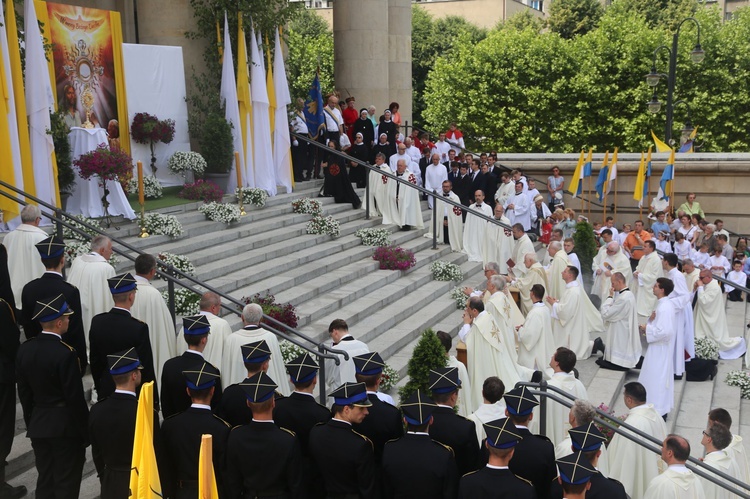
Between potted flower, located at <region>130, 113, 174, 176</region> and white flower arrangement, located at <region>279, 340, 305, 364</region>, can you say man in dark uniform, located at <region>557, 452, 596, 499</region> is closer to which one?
white flower arrangement, located at <region>279, 340, 305, 364</region>

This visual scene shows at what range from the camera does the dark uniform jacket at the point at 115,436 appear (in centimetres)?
582

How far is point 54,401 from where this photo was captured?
6.50 metres

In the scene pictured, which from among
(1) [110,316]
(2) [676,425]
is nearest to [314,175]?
(2) [676,425]

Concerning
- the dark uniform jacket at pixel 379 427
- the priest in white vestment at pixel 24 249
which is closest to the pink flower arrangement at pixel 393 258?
the priest in white vestment at pixel 24 249

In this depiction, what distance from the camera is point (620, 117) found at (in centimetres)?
3278

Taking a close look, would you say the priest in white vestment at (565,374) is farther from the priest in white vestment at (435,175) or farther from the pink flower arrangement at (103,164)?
the priest in white vestment at (435,175)

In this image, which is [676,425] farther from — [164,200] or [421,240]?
[164,200]

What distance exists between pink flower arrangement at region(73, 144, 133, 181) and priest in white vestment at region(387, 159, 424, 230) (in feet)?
21.5

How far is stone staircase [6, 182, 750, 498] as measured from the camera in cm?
1208

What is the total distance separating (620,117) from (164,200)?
76.3 ft

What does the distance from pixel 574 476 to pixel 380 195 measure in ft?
42.4

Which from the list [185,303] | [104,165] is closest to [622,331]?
[185,303]

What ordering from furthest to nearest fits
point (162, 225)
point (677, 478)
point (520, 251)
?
point (520, 251), point (162, 225), point (677, 478)

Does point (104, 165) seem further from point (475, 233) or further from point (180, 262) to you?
point (475, 233)
